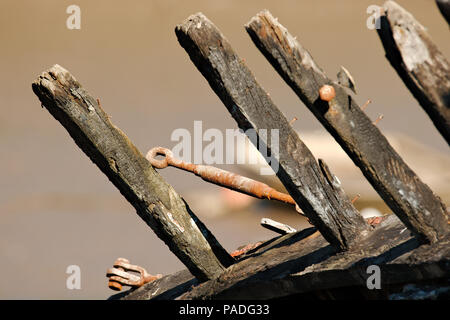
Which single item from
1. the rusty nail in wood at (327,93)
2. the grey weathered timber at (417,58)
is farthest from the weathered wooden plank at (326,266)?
the rusty nail in wood at (327,93)

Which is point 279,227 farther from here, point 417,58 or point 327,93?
point 417,58

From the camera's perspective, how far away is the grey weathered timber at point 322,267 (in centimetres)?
364

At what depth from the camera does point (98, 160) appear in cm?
427

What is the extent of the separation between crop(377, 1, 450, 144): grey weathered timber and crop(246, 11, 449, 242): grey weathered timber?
0.44 m

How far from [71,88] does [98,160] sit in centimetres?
45

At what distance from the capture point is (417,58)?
312 centimetres

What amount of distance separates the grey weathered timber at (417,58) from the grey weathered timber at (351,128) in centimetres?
44

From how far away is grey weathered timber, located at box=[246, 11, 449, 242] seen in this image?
3518 mm

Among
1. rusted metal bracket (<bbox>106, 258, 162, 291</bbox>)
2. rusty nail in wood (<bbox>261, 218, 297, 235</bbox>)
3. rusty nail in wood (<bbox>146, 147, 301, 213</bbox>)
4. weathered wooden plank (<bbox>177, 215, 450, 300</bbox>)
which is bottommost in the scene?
weathered wooden plank (<bbox>177, 215, 450, 300</bbox>)

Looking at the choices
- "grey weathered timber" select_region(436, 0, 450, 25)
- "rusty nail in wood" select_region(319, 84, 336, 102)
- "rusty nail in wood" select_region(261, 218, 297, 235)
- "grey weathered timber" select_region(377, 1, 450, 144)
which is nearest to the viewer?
"grey weathered timber" select_region(436, 0, 450, 25)

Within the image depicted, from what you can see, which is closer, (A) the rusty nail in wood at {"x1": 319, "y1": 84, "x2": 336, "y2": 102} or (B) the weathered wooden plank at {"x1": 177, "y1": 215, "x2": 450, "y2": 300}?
(A) the rusty nail in wood at {"x1": 319, "y1": 84, "x2": 336, "y2": 102}

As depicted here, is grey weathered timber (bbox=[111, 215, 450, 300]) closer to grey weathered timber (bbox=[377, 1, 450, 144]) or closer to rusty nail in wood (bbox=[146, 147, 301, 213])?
rusty nail in wood (bbox=[146, 147, 301, 213])

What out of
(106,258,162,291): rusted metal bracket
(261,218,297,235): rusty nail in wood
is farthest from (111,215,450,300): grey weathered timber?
(261,218,297,235): rusty nail in wood
